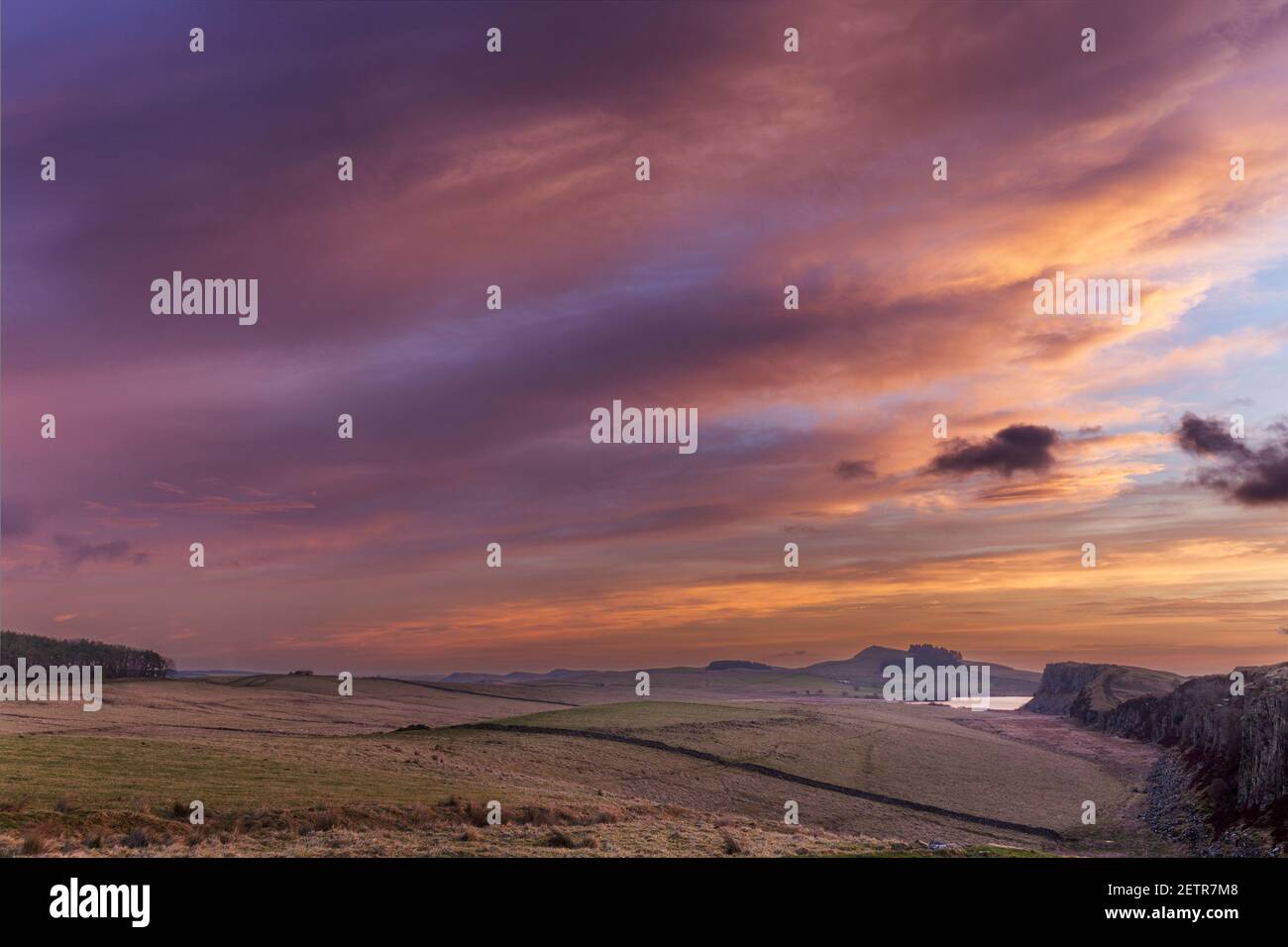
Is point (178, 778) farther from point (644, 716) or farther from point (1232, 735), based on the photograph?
point (1232, 735)

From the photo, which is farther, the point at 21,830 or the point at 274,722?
the point at 274,722

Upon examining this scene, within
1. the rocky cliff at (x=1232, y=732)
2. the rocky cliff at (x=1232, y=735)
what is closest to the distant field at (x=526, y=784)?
the rocky cliff at (x=1232, y=735)

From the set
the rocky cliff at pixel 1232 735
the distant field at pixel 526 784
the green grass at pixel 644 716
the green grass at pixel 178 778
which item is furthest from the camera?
the green grass at pixel 644 716

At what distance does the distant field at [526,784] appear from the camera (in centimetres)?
3812

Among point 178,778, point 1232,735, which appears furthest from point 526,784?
point 1232,735

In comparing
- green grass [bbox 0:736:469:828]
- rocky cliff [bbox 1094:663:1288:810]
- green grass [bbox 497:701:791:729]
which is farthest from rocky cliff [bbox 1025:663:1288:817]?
green grass [bbox 497:701:791:729]

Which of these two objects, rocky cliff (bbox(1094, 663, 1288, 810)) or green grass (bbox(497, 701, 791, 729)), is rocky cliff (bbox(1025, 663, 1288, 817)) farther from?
green grass (bbox(497, 701, 791, 729))

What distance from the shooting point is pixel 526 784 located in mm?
64125

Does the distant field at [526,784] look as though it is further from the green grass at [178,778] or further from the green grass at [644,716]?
the green grass at [644,716]
